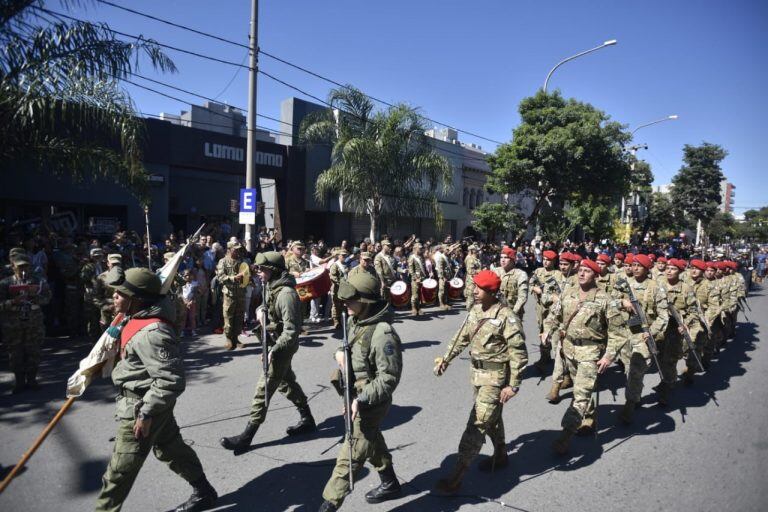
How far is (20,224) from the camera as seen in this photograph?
12680 millimetres

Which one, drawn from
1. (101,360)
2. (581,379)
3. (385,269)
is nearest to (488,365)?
(581,379)

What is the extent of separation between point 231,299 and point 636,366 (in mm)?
6131

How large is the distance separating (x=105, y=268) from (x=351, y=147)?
9454 mm

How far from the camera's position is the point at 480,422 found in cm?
396

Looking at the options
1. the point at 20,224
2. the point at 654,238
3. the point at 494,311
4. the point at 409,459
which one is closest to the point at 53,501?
the point at 409,459

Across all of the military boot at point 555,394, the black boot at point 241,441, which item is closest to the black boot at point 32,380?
the black boot at point 241,441

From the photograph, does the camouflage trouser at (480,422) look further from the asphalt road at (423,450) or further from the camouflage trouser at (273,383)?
the camouflage trouser at (273,383)

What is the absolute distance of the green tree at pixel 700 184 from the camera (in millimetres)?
40031

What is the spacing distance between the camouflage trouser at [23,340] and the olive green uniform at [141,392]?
359 cm

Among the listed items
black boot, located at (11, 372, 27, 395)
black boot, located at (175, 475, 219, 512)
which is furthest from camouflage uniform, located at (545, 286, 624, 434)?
black boot, located at (11, 372, 27, 395)

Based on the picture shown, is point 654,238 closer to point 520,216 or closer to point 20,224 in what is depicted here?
point 520,216

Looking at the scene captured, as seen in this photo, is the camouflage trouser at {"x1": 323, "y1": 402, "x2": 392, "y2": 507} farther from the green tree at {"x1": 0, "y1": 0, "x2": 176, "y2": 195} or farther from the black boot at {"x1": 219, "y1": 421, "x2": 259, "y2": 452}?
the green tree at {"x1": 0, "y1": 0, "x2": 176, "y2": 195}

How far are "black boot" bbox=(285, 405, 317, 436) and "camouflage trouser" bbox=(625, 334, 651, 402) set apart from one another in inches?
143

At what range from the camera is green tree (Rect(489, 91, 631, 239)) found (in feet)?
64.2
